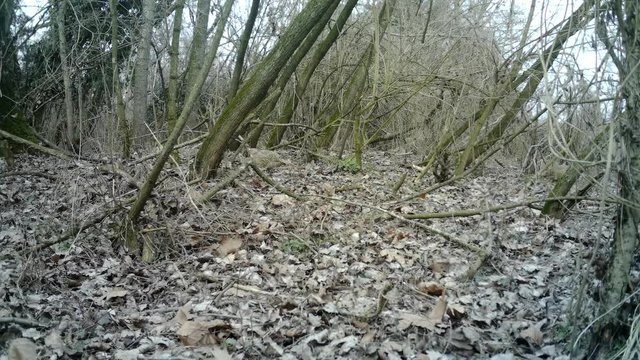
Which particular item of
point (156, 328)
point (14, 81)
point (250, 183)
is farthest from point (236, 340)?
point (14, 81)

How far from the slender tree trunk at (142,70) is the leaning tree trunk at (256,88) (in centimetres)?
335

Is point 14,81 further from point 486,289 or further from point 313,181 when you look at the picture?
point 486,289

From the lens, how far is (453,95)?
909 cm

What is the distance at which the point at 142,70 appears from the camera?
988cm

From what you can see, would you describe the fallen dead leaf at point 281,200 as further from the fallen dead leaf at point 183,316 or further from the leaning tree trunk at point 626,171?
the leaning tree trunk at point 626,171

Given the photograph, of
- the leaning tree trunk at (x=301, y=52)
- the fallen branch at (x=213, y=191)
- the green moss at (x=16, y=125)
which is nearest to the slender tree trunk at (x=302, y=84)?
the leaning tree trunk at (x=301, y=52)

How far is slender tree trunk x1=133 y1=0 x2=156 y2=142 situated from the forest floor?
11.1 feet

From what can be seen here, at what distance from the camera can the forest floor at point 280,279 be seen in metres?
3.20

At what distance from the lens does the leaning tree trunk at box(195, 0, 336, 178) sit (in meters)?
6.06

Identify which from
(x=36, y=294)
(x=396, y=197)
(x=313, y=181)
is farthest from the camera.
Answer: (x=313, y=181)

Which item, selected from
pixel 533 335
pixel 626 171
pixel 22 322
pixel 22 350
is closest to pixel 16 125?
pixel 22 322

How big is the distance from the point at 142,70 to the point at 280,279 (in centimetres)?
712

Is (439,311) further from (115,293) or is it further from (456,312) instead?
(115,293)

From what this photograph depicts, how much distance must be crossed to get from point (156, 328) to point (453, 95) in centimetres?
717
